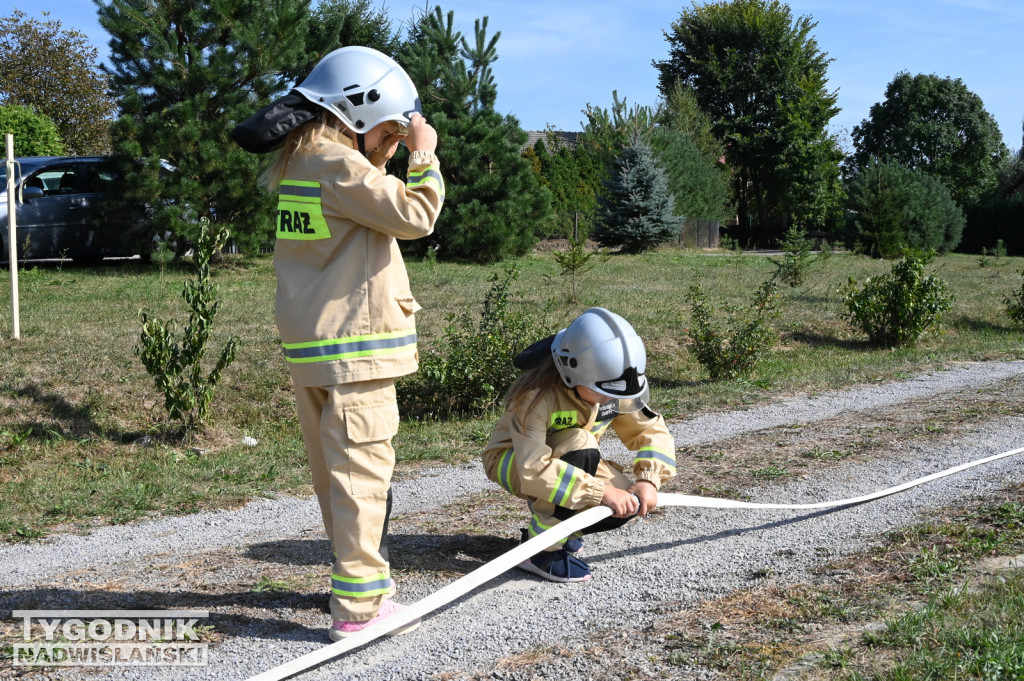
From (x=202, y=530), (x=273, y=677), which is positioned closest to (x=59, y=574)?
(x=202, y=530)

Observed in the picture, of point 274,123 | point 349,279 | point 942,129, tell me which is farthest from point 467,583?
point 942,129

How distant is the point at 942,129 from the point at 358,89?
66.7 meters

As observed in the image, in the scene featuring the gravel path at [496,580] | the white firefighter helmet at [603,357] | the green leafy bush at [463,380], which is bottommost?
the gravel path at [496,580]

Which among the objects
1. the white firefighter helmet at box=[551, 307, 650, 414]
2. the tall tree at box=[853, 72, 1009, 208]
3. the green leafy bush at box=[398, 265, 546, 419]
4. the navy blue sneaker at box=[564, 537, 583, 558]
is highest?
the tall tree at box=[853, 72, 1009, 208]

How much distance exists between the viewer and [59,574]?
4.16 m

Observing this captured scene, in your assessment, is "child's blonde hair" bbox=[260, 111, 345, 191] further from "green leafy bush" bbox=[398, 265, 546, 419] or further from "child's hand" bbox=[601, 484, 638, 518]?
"green leafy bush" bbox=[398, 265, 546, 419]

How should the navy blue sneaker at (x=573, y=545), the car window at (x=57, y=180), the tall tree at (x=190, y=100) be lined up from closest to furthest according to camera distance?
the navy blue sneaker at (x=573, y=545)
the tall tree at (x=190, y=100)
the car window at (x=57, y=180)

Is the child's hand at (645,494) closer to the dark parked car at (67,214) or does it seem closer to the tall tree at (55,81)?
the dark parked car at (67,214)

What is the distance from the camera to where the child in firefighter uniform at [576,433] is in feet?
11.9

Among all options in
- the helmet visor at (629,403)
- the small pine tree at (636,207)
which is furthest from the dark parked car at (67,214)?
the small pine tree at (636,207)

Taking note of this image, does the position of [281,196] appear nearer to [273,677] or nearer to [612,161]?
[273,677]

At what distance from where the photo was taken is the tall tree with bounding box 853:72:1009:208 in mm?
61406

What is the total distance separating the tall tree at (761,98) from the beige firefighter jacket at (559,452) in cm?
3965

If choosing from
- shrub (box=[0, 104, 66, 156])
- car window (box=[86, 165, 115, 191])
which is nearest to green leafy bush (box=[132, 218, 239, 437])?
car window (box=[86, 165, 115, 191])
